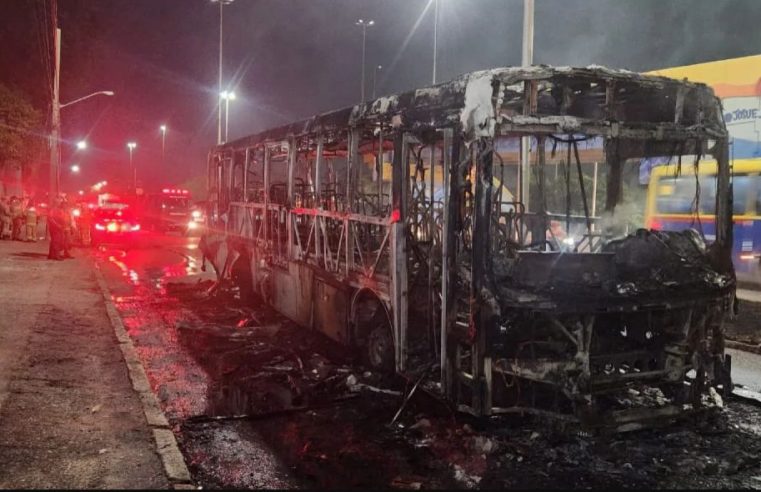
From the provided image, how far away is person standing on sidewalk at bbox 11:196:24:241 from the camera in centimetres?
2467

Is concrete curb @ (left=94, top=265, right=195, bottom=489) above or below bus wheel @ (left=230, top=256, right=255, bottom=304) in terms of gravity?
below

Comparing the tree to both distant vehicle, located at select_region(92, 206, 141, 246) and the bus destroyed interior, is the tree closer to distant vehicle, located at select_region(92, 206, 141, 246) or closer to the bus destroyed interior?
distant vehicle, located at select_region(92, 206, 141, 246)

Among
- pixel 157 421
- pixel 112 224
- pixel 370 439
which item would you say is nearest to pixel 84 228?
pixel 112 224

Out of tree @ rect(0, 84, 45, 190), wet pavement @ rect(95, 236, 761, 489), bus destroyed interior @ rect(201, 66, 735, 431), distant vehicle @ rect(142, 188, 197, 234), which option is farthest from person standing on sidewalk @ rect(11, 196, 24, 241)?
bus destroyed interior @ rect(201, 66, 735, 431)

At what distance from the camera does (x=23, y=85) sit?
3066 cm

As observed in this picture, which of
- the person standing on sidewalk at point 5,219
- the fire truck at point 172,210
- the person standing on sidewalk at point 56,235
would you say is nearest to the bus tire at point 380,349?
the person standing on sidewalk at point 56,235

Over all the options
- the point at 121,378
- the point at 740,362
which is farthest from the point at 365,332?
the point at 740,362

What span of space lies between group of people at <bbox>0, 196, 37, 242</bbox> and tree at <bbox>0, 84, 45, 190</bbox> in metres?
3.37

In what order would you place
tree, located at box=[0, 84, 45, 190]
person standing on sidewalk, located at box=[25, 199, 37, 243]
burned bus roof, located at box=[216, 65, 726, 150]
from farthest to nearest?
tree, located at box=[0, 84, 45, 190] → person standing on sidewalk, located at box=[25, 199, 37, 243] → burned bus roof, located at box=[216, 65, 726, 150]

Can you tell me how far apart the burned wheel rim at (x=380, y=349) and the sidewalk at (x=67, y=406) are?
247cm

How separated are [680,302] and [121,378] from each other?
5.49 metres

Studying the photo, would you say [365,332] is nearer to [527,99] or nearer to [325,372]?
[325,372]

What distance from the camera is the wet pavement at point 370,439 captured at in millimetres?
4574

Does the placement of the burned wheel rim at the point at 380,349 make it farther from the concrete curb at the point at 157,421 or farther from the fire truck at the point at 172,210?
the fire truck at the point at 172,210
